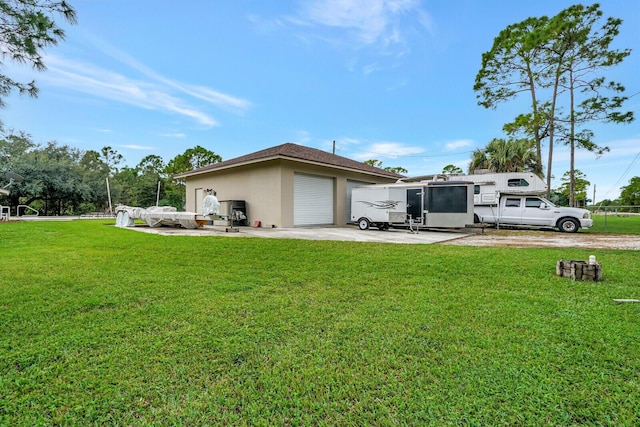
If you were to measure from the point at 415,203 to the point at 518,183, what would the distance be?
5.71m

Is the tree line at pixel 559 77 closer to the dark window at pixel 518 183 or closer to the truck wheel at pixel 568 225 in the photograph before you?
the dark window at pixel 518 183

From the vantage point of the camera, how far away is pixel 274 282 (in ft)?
12.7

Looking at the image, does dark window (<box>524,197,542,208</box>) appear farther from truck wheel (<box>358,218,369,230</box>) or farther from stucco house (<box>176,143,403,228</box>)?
stucco house (<box>176,143,403,228</box>)

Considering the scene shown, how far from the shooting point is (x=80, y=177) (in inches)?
1099

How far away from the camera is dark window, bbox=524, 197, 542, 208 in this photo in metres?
11.8

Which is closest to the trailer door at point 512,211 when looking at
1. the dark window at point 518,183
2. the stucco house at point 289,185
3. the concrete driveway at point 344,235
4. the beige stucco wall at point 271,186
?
the dark window at point 518,183

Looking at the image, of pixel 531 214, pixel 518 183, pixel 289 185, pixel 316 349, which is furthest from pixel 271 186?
pixel 518 183

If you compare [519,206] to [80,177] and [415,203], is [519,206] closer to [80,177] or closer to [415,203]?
[415,203]

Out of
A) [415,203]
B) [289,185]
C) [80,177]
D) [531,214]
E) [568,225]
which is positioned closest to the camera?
[568,225]

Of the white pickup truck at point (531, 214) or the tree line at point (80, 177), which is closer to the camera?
the white pickup truck at point (531, 214)

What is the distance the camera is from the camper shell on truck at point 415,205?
10.6m

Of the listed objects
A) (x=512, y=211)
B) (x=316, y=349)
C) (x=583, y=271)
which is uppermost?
(x=512, y=211)

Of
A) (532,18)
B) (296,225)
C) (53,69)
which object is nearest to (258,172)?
(296,225)

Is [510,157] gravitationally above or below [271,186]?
above
